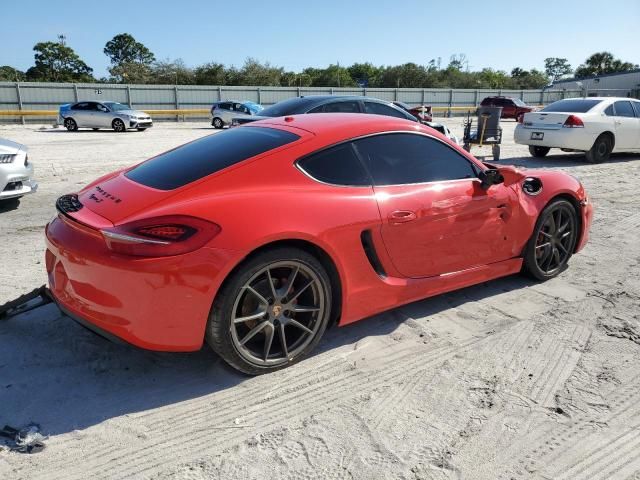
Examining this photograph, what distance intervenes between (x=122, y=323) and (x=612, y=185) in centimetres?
940

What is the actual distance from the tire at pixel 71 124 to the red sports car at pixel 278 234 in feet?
77.0

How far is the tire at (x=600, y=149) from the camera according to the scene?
12086 millimetres

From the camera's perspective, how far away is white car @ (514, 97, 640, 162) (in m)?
11.7

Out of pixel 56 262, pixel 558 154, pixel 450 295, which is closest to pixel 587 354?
pixel 450 295

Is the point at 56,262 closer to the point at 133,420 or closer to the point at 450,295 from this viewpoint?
the point at 133,420

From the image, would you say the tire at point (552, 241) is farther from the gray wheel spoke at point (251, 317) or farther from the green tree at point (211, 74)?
the green tree at point (211, 74)

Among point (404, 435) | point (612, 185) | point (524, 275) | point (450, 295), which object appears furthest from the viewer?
point (612, 185)

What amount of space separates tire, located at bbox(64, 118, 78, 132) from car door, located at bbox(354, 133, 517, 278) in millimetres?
24215

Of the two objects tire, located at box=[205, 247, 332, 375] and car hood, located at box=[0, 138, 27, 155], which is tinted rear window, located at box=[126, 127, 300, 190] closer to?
tire, located at box=[205, 247, 332, 375]

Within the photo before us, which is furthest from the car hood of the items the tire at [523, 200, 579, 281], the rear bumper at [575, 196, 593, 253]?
the rear bumper at [575, 196, 593, 253]

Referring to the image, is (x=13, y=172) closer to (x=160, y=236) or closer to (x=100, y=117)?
(x=160, y=236)

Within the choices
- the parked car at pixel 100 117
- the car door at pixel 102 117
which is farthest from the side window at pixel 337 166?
the car door at pixel 102 117

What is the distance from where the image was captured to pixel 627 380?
3076 mm

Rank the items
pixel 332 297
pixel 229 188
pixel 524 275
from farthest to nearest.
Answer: pixel 524 275 < pixel 332 297 < pixel 229 188
